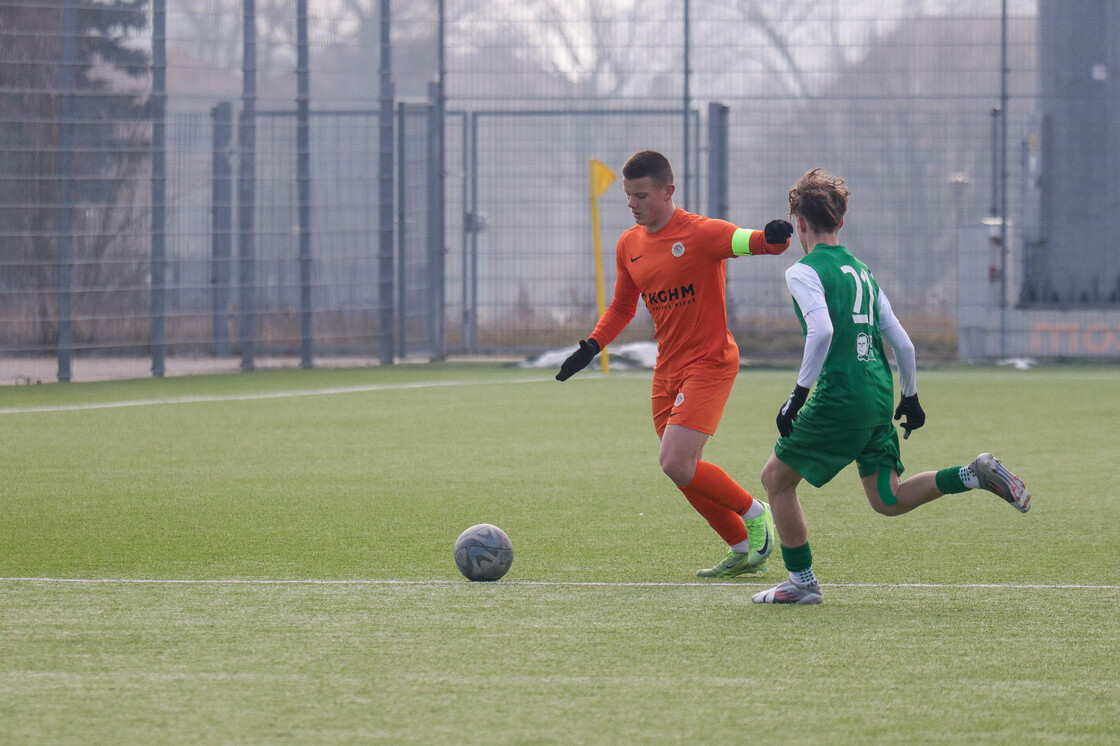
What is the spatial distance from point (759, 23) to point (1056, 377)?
645 cm

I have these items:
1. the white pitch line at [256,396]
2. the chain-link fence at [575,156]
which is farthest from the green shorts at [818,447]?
the chain-link fence at [575,156]

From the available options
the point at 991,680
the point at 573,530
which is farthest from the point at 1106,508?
the point at 991,680

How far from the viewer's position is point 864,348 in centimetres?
493

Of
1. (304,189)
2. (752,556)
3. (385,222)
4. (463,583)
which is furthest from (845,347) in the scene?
(385,222)

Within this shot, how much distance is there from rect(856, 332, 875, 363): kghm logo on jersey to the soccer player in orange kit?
0.71 metres

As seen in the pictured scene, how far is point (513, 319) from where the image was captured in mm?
19859

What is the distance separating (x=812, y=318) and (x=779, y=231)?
1.93 feet

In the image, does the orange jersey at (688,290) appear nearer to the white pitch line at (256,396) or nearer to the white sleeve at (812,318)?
the white sleeve at (812,318)

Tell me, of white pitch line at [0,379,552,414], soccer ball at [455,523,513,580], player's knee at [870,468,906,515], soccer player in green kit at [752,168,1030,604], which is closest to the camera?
soccer player in green kit at [752,168,1030,604]

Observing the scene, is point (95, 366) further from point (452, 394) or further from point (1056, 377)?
point (1056, 377)

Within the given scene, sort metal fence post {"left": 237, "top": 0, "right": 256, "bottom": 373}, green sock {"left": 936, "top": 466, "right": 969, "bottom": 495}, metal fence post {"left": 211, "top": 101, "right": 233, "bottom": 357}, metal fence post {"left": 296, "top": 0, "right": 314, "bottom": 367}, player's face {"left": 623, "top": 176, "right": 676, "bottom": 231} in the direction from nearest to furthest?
green sock {"left": 936, "top": 466, "right": 969, "bottom": 495} → player's face {"left": 623, "top": 176, "right": 676, "bottom": 231} → metal fence post {"left": 211, "top": 101, "right": 233, "bottom": 357} → metal fence post {"left": 237, "top": 0, "right": 256, "bottom": 373} → metal fence post {"left": 296, "top": 0, "right": 314, "bottom": 367}

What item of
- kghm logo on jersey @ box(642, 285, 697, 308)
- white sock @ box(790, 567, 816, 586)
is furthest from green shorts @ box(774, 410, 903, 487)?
kghm logo on jersey @ box(642, 285, 697, 308)

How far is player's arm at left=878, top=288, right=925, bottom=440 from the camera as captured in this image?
510 cm

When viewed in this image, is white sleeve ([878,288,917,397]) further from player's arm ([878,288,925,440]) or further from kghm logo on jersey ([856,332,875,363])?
kghm logo on jersey ([856,332,875,363])
